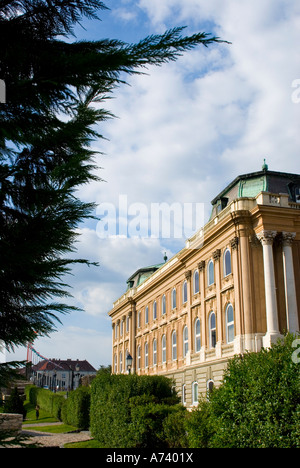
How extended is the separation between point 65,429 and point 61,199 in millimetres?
38268

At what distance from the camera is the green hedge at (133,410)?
2098 cm

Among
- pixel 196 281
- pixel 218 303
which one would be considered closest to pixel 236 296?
pixel 218 303

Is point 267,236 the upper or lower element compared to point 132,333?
upper

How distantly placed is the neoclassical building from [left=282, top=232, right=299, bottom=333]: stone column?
0.06 meters

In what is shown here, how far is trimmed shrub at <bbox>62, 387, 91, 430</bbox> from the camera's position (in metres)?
37.7

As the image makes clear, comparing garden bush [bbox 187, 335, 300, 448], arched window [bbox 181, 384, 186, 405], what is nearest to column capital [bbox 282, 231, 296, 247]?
arched window [bbox 181, 384, 186, 405]

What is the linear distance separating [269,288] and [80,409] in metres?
19.2

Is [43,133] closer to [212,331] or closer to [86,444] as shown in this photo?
[86,444]

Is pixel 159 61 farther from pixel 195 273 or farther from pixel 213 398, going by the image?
pixel 195 273

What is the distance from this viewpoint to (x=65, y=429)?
38.2 meters

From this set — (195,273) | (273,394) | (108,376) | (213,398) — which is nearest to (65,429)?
(108,376)

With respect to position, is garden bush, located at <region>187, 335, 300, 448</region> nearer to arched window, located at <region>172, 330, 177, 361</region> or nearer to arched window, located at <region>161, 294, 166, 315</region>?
arched window, located at <region>172, 330, 177, 361</region>

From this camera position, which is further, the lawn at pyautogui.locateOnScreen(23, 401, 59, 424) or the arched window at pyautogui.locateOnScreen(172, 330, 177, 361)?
the lawn at pyautogui.locateOnScreen(23, 401, 59, 424)

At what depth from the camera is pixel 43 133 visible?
3936mm
